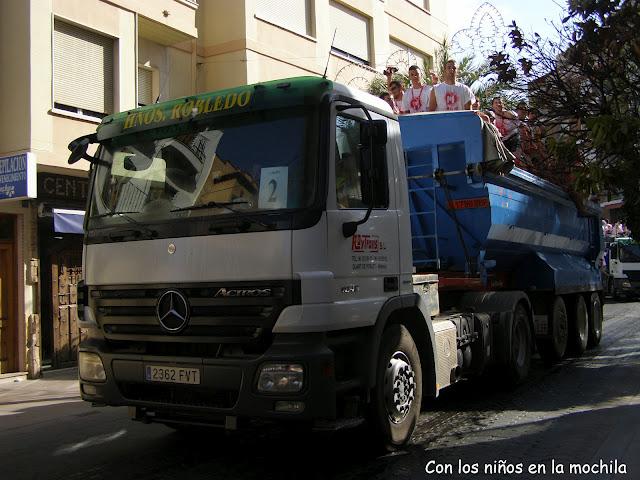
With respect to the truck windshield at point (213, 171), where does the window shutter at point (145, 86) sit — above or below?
above

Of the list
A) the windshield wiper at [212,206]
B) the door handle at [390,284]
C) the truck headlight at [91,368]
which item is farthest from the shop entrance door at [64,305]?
the door handle at [390,284]

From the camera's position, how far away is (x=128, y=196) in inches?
196

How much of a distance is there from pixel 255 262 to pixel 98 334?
1656 mm

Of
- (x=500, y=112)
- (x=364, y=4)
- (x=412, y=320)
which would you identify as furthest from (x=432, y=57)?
(x=412, y=320)

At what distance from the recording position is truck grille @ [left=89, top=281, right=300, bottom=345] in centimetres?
422

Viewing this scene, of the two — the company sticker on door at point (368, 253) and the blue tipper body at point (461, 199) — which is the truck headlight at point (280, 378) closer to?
the company sticker on door at point (368, 253)

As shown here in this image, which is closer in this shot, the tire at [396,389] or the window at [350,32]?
the tire at [396,389]

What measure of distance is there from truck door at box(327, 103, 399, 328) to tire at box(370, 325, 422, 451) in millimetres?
354

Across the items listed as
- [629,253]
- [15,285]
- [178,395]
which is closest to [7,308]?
[15,285]

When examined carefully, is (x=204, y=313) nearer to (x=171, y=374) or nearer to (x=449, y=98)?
(x=171, y=374)

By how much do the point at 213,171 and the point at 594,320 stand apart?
901 centimetres

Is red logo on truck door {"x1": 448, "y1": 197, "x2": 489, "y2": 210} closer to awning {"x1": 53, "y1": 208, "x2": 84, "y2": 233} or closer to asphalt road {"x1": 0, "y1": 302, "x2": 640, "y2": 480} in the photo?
asphalt road {"x1": 0, "y1": 302, "x2": 640, "y2": 480}

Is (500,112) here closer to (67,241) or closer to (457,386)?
(457,386)

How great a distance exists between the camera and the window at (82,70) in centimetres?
1109
